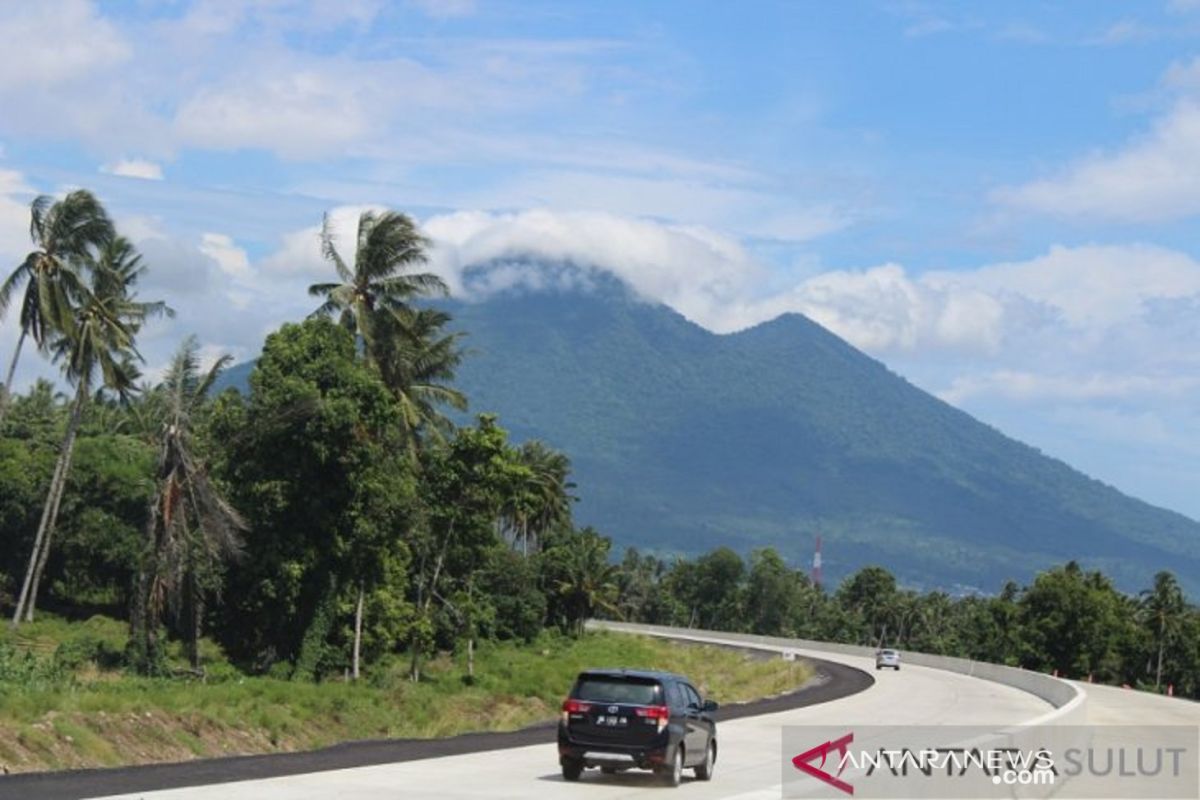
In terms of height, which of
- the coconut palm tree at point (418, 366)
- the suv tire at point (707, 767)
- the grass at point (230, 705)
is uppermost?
the coconut palm tree at point (418, 366)

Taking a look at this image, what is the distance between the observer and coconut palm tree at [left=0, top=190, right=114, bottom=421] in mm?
55781

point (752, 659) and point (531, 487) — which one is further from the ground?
point (531, 487)

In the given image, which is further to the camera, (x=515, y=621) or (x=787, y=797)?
(x=515, y=621)

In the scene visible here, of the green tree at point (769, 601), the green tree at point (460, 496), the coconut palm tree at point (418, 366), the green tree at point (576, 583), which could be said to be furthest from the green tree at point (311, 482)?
the green tree at point (769, 601)

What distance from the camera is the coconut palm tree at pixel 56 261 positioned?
5578 cm

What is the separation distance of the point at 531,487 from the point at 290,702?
68195mm

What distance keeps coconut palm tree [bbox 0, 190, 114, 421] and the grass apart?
1134 centimetres

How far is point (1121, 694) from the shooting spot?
71.6 meters

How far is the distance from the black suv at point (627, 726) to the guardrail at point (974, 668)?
914 centimetres

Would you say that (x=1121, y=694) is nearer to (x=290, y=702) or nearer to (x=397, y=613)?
(x=397, y=613)

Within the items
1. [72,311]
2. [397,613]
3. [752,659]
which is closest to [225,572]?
[397,613]

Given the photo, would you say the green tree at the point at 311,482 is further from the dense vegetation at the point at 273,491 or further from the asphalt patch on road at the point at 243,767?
the asphalt patch on road at the point at 243,767

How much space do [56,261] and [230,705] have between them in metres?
27.0

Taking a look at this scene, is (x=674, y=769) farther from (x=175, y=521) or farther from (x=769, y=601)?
(x=769, y=601)
